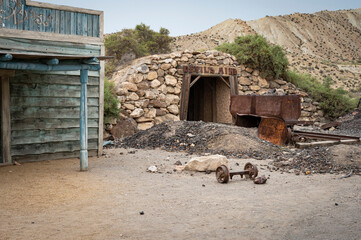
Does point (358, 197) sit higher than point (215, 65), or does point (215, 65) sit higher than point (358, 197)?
point (215, 65)

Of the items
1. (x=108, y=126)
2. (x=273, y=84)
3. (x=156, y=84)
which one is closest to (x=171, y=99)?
(x=156, y=84)

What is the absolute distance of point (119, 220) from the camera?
12.8ft

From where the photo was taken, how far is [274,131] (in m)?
9.91

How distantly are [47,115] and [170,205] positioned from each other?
4484mm

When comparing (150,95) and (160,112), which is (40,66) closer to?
(150,95)

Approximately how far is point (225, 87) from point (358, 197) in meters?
10.4

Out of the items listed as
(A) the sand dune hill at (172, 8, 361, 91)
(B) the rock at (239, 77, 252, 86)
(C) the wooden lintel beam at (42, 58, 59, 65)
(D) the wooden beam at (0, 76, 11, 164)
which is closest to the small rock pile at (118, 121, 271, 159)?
(D) the wooden beam at (0, 76, 11, 164)

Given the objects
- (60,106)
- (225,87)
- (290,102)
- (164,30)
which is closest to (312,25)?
(164,30)

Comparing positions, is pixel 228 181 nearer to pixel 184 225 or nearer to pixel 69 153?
pixel 184 225

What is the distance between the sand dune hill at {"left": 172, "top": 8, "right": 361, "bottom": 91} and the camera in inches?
1431

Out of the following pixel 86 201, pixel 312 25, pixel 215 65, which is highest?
pixel 312 25

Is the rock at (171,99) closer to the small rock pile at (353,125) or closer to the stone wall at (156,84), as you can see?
the stone wall at (156,84)

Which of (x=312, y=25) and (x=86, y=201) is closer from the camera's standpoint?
(x=86, y=201)

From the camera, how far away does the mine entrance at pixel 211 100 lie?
48.4ft
